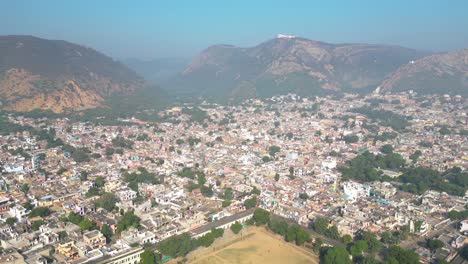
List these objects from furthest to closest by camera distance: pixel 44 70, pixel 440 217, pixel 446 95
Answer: pixel 446 95 < pixel 44 70 < pixel 440 217

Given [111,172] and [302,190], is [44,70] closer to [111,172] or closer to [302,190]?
[111,172]

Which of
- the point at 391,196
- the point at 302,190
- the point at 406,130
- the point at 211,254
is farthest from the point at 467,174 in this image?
the point at 211,254

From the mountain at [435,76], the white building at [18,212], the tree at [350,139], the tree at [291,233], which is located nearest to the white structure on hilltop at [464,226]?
the tree at [291,233]

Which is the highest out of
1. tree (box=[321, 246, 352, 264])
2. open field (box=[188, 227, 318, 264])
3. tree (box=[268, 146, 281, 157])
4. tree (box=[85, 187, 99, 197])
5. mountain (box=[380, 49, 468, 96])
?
mountain (box=[380, 49, 468, 96])

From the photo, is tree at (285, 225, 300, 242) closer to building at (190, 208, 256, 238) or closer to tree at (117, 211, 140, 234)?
building at (190, 208, 256, 238)

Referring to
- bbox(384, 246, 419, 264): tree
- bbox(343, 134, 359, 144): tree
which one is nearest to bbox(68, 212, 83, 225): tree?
bbox(384, 246, 419, 264): tree

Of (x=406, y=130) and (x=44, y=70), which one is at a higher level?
(x=44, y=70)
